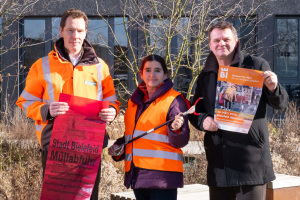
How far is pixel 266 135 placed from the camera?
110 inches

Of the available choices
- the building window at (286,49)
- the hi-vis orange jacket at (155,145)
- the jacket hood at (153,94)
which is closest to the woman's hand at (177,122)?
the hi-vis orange jacket at (155,145)

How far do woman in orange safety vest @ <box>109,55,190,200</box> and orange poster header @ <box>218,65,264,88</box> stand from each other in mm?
391

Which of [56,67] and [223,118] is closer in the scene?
[223,118]

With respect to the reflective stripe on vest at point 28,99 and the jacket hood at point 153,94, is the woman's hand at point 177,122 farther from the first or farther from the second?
the reflective stripe on vest at point 28,99

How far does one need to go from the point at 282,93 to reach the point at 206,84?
19.7 inches

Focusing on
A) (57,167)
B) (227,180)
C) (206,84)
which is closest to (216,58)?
(206,84)

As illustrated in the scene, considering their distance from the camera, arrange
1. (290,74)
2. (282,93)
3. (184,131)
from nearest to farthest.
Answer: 1. (282,93)
2. (184,131)
3. (290,74)

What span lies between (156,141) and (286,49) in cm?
1167

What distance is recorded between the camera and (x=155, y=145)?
2965mm

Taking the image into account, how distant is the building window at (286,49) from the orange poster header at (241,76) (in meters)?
11.4

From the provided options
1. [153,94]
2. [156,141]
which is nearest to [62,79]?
[153,94]

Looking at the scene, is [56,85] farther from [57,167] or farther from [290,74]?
[290,74]

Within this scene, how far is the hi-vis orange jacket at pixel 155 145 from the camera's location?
9.65 ft

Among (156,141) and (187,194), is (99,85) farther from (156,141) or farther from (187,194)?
(187,194)
